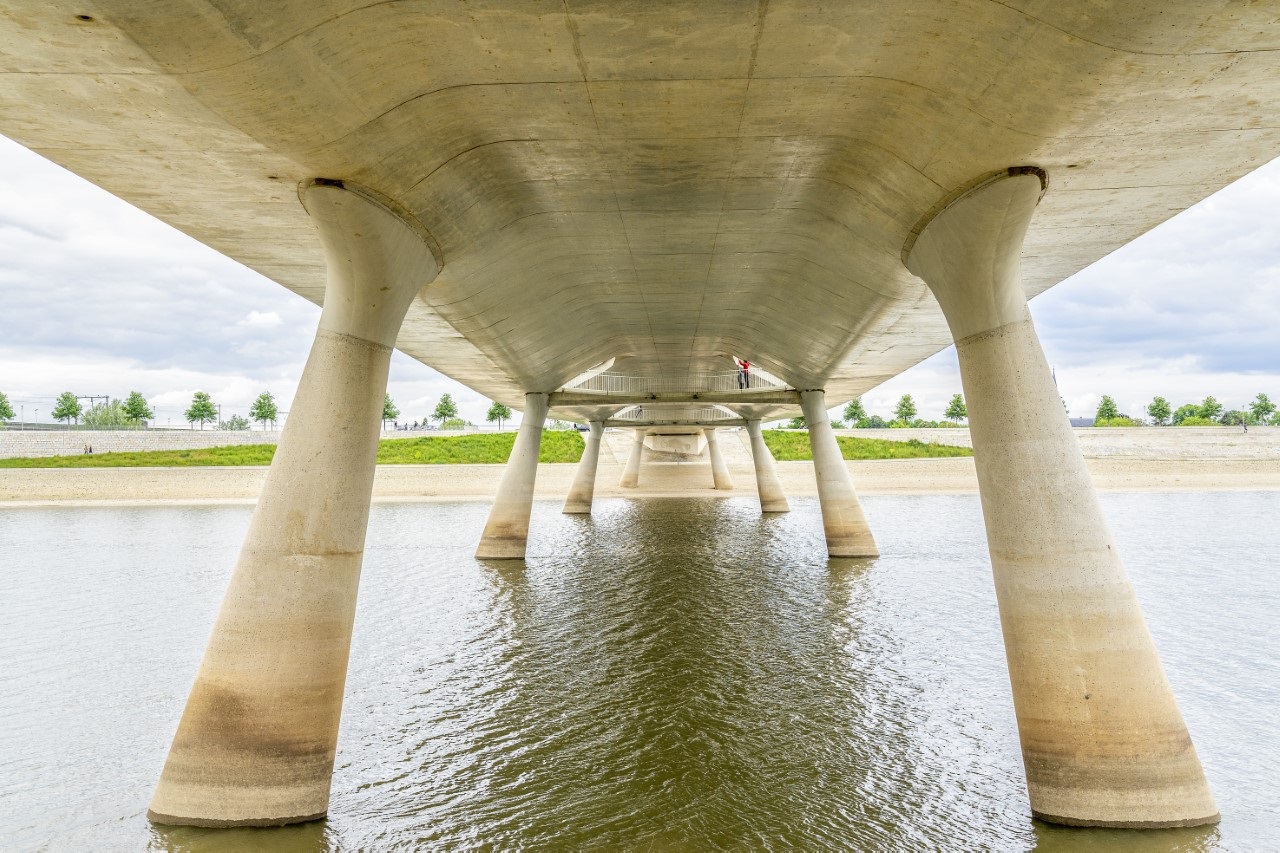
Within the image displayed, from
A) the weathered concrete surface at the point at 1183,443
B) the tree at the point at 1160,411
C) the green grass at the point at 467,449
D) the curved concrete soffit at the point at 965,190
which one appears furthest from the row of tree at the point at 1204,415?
the curved concrete soffit at the point at 965,190

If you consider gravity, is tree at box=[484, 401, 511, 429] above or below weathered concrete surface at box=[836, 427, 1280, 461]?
above

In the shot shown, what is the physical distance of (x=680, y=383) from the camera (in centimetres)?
4288

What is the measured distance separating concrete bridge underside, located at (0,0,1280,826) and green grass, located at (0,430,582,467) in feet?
178

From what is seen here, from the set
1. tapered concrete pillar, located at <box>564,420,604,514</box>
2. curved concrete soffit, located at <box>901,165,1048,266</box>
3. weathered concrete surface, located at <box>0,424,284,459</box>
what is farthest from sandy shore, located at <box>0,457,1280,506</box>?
curved concrete soffit, located at <box>901,165,1048,266</box>

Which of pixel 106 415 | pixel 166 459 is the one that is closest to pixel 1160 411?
pixel 166 459

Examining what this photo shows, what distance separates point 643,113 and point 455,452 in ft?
235

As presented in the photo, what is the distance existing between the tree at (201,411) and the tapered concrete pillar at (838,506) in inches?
3953

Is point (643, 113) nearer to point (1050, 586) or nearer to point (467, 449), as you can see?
point (1050, 586)

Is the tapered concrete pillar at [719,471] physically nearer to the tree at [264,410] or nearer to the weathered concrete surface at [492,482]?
the weathered concrete surface at [492,482]

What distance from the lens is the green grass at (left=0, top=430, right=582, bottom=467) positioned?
2566 inches

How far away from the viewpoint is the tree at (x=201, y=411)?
106438 mm

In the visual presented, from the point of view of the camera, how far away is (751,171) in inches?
460

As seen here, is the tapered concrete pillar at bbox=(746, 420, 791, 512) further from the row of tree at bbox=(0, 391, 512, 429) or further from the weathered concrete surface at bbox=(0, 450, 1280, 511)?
the row of tree at bbox=(0, 391, 512, 429)

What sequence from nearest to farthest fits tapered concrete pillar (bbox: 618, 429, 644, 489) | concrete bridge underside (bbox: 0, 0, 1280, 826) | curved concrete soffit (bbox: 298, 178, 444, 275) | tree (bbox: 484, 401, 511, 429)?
concrete bridge underside (bbox: 0, 0, 1280, 826) → curved concrete soffit (bbox: 298, 178, 444, 275) → tapered concrete pillar (bbox: 618, 429, 644, 489) → tree (bbox: 484, 401, 511, 429)
